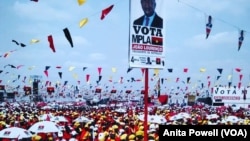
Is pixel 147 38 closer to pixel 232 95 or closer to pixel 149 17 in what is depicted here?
pixel 149 17

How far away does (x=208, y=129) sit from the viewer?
18.7 feet

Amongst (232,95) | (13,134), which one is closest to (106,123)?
(13,134)

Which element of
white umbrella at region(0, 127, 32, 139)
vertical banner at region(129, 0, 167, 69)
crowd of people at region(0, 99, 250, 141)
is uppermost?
vertical banner at region(129, 0, 167, 69)

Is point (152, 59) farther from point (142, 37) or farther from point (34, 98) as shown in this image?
point (34, 98)

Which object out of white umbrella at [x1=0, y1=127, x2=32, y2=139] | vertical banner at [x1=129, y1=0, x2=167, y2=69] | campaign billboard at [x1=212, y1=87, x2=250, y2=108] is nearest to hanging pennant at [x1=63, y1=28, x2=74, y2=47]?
vertical banner at [x1=129, y1=0, x2=167, y2=69]

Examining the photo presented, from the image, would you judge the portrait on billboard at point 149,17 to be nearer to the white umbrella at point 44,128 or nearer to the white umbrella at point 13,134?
the white umbrella at point 13,134

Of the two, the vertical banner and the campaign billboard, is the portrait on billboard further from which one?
the campaign billboard

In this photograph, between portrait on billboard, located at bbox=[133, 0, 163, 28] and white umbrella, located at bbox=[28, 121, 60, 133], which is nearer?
portrait on billboard, located at bbox=[133, 0, 163, 28]

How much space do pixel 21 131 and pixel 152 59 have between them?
29.0 ft

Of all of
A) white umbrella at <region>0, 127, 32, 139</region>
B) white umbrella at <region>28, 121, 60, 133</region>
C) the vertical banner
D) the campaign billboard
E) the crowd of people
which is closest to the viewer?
the vertical banner

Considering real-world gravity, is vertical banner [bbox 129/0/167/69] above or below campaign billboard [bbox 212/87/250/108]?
above

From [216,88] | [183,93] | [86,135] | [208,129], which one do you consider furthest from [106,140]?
[183,93]

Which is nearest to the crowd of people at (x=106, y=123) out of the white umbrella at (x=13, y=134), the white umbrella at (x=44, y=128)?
the white umbrella at (x=44, y=128)

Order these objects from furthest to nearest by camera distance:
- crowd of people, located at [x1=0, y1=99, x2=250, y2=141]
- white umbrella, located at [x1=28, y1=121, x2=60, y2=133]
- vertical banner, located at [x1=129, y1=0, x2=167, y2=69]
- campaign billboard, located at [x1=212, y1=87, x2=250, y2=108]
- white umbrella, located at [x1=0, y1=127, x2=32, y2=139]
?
campaign billboard, located at [x1=212, y1=87, x2=250, y2=108], white umbrella, located at [x1=28, y1=121, x2=60, y2=133], crowd of people, located at [x1=0, y1=99, x2=250, y2=141], white umbrella, located at [x1=0, y1=127, x2=32, y2=139], vertical banner, located at [x1=129, y1=0, x2=167, y2=69]
